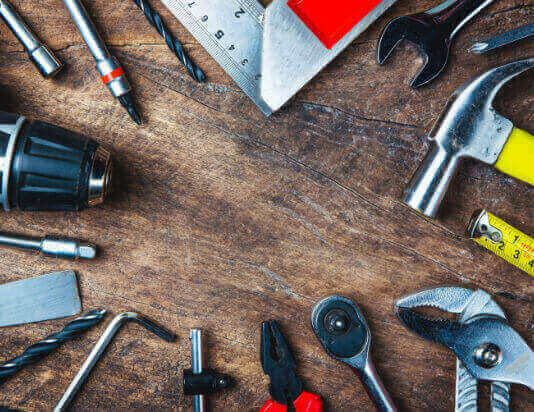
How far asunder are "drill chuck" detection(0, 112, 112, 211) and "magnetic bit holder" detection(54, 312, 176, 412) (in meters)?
0.26

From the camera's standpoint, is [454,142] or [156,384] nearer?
[454,142]

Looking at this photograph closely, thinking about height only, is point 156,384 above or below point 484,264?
below

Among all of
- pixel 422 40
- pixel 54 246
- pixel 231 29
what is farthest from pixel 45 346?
pixel 422 40

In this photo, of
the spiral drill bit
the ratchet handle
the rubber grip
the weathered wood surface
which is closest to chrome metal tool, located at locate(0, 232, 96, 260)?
the weathered wood surface

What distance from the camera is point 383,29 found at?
0.76m

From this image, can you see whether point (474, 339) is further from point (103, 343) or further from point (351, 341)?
point (103, 343)

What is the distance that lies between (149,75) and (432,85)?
591 millimetres

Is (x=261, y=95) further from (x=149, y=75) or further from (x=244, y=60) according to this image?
(x=149, y=75)

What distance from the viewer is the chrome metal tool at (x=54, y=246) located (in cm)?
76

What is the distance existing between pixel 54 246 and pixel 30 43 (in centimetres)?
41

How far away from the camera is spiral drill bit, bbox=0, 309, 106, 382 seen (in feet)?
2.61

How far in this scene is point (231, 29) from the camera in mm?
770

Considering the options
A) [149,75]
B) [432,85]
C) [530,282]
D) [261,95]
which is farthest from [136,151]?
[530,282]

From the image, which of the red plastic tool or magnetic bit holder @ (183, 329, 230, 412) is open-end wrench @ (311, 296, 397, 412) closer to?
magnetic bit holder @ (183, 329, 230, 412)
